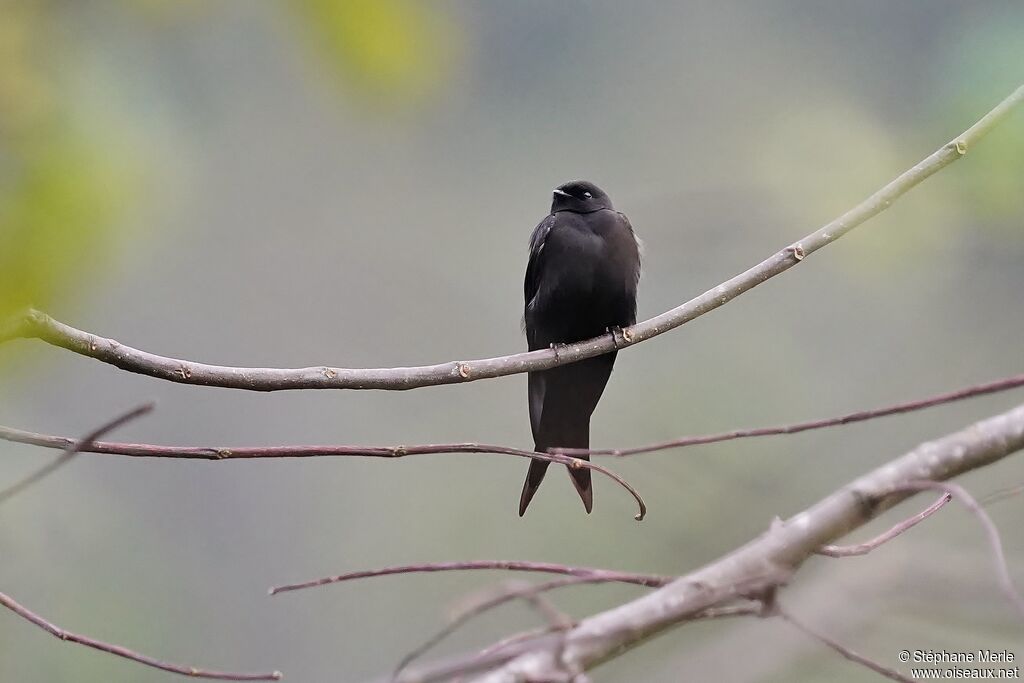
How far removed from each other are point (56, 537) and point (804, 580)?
4528mm

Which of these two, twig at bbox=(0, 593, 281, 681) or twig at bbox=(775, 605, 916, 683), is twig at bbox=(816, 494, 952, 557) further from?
twig at bbox=(0, 593, 281, 681)

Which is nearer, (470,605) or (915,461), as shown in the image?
(470,605)

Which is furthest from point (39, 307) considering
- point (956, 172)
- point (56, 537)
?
point (56, 537)

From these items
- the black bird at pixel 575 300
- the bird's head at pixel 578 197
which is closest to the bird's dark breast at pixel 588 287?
the black bird at pixel 575 300

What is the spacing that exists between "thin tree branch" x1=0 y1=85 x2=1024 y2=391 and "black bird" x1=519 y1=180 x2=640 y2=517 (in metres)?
0.61

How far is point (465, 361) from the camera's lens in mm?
1643

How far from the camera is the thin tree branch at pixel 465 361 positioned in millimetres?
1314

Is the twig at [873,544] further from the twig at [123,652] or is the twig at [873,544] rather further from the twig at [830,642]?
the twig at [123,652]

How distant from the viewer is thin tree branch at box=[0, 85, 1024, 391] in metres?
1.31

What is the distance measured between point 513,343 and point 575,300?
598cm

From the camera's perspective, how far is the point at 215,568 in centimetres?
902

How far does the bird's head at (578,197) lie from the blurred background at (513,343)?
201mm

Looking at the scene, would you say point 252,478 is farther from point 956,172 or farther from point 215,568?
point 956,172

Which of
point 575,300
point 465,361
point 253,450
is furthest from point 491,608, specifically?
point 575,300
